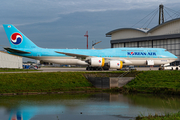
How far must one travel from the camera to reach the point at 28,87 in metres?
27.2

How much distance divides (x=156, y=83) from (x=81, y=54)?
64.8 ft

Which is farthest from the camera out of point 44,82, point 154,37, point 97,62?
point 154,37

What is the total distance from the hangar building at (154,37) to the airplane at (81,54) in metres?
31.3

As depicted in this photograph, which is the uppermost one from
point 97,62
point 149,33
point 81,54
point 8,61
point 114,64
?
point 149,33

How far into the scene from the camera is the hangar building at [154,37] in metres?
74.8

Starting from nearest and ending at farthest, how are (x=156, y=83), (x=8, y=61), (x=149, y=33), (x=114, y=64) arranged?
(x=156, y=83) < (x=114, y=64) < (x=8, y=61) < (x=149, y=33)

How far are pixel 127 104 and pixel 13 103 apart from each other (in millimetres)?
10392

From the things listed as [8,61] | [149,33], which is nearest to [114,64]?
[8,61]

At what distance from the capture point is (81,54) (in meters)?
45.8

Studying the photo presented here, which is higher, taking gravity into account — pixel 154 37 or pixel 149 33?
pixel 149 33

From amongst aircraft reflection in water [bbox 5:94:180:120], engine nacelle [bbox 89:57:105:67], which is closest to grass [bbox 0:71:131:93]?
aircraft reflection in water [bbox 5:94:180:120]

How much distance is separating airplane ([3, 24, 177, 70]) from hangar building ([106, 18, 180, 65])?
31343 mm

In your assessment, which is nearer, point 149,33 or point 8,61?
point 8,61

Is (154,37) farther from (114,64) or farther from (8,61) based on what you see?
(8,61)
